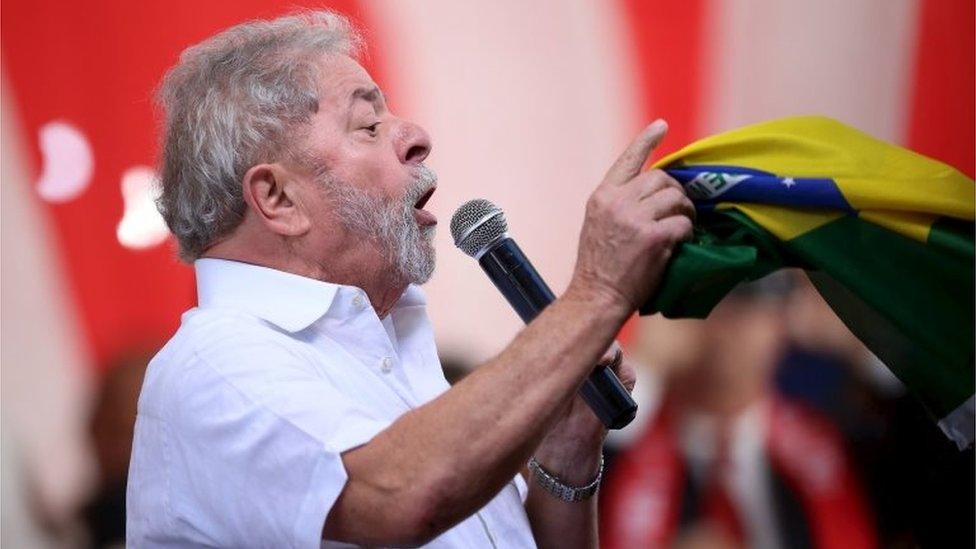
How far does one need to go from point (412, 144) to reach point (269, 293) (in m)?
0.28

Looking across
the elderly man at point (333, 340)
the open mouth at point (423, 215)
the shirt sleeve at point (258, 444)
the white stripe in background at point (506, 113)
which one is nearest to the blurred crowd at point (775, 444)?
the white stripe in background at point (506, 113)

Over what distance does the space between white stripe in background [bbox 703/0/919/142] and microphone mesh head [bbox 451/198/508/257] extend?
0.78m

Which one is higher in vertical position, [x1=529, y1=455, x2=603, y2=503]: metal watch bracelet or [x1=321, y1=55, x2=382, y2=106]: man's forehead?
[x1=321, y1=55, x2=382, y2=106]: man's forehead

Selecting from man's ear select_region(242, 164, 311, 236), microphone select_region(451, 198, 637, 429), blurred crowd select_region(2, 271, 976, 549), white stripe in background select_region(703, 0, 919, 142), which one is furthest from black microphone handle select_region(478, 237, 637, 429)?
white stripe in background select_region(703, 0, 919, 142)

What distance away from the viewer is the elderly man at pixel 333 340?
49.9 inches

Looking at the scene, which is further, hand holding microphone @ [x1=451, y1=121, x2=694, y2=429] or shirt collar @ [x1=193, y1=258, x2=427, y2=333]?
shirt collar @ [x1=193, y1=258, x2=427, y2=333]

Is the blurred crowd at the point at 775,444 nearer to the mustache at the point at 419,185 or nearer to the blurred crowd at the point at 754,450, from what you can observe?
the blurred crowd at the point at 754,450

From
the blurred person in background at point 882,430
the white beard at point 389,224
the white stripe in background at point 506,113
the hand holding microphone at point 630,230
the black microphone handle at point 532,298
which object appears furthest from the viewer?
the white stripe in background at point 506,113

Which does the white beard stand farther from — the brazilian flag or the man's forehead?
the brazilian flag

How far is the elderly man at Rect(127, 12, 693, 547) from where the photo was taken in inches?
49.9

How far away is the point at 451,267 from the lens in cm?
227

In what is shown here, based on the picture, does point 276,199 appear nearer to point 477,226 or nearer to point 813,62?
point 477,226

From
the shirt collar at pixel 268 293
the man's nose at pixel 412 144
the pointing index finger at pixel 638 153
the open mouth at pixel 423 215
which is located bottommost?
the shirt collar at pixel 268 293

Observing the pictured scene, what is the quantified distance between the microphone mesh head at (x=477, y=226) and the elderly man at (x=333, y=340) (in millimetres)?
125
